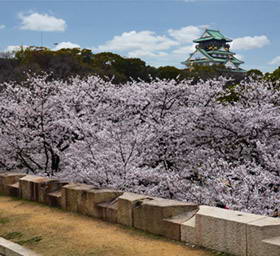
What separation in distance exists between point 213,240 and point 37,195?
506cm

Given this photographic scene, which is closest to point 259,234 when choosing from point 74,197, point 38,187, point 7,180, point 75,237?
point 75,237

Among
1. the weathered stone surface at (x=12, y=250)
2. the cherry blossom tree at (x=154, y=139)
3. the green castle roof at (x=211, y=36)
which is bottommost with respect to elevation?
the weathered stone surface at (x=12, y=250)

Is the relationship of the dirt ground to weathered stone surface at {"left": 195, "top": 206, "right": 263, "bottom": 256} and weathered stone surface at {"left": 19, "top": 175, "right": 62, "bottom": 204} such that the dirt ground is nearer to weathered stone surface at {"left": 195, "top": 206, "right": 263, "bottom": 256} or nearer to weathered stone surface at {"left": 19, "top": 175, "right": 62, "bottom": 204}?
weathered stone surface at {"left": 195, "top": 206, "right": 263, "bottom": 256}

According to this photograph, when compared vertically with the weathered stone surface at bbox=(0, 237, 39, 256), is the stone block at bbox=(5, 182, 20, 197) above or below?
above

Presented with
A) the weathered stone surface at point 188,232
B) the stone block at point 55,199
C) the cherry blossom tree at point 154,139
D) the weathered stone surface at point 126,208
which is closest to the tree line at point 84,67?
the cherry blossom tree at point 154,139

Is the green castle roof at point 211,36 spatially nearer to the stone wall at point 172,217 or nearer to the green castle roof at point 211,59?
the green castle roof at point 211,59

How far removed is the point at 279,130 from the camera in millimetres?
13328

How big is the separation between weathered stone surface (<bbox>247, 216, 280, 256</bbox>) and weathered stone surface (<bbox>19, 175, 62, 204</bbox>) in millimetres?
5283

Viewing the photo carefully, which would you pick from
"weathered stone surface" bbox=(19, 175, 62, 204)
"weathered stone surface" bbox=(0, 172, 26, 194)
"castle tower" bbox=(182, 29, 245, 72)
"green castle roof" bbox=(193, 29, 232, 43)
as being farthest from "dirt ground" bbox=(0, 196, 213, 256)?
"green castle roof" bbox=(193, 29, 232, 43)

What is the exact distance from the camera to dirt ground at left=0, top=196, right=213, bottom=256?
635cm

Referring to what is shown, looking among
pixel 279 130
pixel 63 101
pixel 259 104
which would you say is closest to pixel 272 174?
pixel 279 130

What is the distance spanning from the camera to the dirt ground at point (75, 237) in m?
6.35

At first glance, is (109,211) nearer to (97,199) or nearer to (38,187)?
(97,199)

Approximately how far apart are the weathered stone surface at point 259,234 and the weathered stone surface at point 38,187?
528cm
